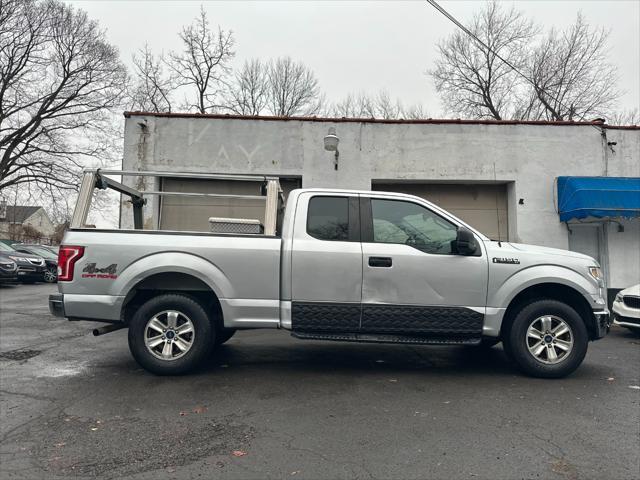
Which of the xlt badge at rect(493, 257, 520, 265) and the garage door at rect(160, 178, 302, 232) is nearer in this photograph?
the xlt badge at rect(493, 257, 520, 265)

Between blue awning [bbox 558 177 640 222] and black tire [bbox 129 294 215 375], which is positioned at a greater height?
blue awning [bbox 558 177 640 222]

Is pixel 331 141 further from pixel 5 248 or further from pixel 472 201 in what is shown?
pixel 5 248

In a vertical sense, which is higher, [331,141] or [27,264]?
[331,141]

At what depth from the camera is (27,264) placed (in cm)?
1711

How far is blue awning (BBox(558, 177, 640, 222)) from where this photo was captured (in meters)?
9.71

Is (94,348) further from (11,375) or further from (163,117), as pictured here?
(163,117)

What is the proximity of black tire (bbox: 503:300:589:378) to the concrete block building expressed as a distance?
6141mm

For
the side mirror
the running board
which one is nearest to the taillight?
the running board

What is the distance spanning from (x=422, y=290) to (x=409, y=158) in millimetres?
6538

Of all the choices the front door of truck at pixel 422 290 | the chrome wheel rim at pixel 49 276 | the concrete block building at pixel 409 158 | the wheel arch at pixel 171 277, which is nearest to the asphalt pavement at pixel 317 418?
the front door of truck at pixel 422 290

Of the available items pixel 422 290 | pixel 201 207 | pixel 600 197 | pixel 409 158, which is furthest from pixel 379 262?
pixel 600 197

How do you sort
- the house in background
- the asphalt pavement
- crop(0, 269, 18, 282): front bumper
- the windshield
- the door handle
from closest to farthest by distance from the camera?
1. the asphalt pavement
2. the door handle
3. crop(0, 269, 18, 282): front bumper
4. the windshield
5. the house in background

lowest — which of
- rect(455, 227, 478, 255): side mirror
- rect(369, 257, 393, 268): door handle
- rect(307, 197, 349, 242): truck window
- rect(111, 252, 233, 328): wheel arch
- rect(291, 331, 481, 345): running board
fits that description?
rect(291, 331, 481, 345): running board

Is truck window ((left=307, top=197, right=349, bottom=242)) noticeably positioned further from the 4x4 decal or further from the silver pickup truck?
the 4x4 decal
